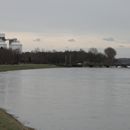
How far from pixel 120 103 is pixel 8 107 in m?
6.58

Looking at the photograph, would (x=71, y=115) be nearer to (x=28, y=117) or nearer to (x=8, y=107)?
(x=28, y=117)

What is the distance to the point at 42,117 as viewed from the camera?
56.9 ft

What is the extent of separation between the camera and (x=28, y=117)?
17375 millimetres

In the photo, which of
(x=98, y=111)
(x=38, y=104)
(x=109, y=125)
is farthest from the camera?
(x=38, y=104)

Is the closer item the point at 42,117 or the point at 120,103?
the point at 42,117

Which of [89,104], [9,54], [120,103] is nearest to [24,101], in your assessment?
[89,104]

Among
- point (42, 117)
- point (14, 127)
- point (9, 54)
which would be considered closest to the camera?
point (14, 127)

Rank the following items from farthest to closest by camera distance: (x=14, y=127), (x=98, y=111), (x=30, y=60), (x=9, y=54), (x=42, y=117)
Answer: (x=30, y=60) < (x=9, y=54) < (x=98, y=111) < (x=42, y=117) < (x=14, y=127)

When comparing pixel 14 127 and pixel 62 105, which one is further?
pixel 62 105

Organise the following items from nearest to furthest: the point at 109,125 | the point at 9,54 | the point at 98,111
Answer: the point at 109,125
the point at 98,111
the point at 9,54

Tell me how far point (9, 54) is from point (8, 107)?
127m

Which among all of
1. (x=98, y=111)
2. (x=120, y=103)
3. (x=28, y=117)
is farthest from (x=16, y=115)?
(x=120, y=103)

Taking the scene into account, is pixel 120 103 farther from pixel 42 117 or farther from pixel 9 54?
pixel 9 54

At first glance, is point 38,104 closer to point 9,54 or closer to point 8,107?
point 8,107
